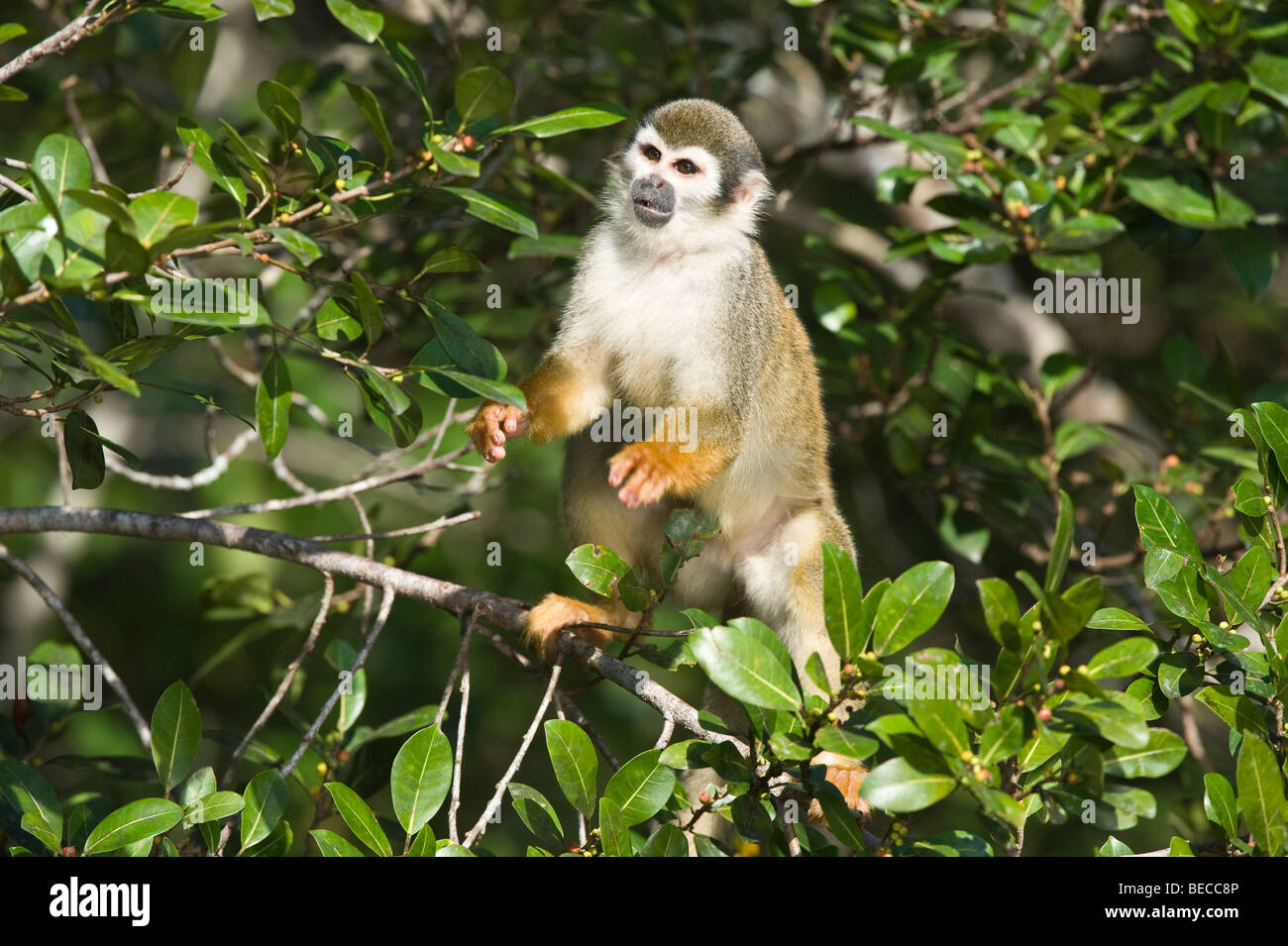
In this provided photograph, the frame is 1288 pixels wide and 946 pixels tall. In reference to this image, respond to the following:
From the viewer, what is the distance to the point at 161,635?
6.52 m

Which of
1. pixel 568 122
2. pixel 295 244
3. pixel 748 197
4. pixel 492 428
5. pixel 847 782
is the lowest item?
pixel 847 782

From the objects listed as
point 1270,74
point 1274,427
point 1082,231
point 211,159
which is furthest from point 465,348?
point 1270,74

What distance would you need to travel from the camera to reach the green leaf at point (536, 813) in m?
2.65

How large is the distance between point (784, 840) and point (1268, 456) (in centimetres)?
148

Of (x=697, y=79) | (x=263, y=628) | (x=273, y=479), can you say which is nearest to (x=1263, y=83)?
(x=697, y=79)

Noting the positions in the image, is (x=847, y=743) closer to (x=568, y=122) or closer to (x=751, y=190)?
(x=568, y=122)

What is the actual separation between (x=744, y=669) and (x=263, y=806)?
121 cm

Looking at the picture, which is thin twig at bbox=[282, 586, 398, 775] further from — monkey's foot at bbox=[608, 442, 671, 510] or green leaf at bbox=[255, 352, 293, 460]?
monkey's foot at bbox=[608, 442, 671, 510]

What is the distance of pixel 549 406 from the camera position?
3682 millimetres

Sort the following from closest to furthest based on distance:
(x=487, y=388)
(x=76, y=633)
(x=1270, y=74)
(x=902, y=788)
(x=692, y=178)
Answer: (x=902, y=788)
(x=487, y=388)
(x=76, y=633)
(x=1270, y=74)
(x=692, y=178)

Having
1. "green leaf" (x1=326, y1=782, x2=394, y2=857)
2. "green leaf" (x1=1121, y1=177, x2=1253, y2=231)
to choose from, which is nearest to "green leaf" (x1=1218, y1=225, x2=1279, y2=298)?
"green leaf" (x1=1121, y1=177, x2=1253, y2=231)

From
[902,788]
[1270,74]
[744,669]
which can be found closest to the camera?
[902,788]

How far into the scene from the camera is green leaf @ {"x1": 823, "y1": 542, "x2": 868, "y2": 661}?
7.64ft

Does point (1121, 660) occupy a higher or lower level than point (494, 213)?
lower
